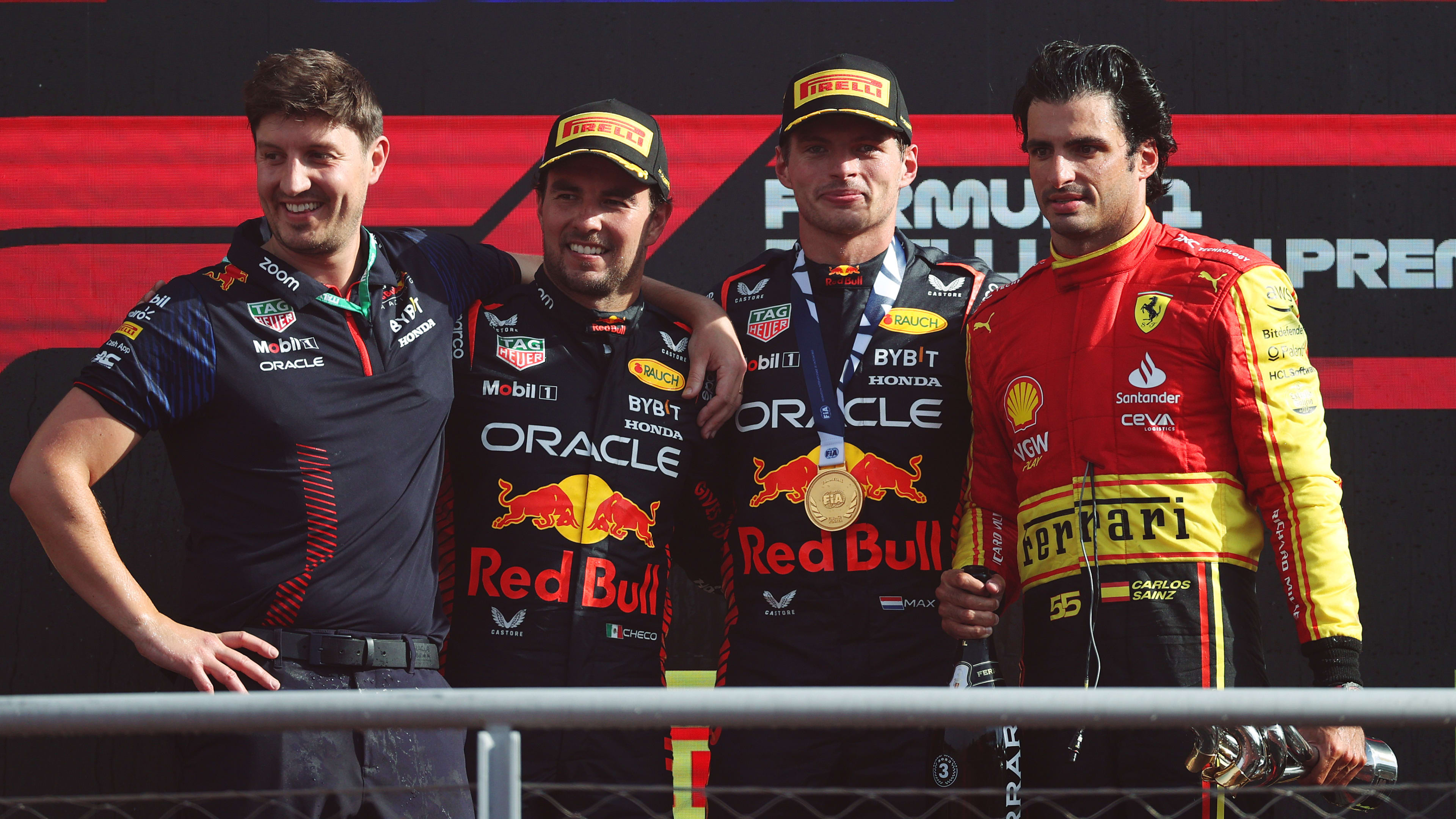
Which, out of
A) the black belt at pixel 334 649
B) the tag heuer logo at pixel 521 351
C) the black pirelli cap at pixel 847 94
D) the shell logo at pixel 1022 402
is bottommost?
the black belt at pixel 334 649

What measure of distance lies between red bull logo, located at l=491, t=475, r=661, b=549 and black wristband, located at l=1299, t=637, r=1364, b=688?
128 centimetres

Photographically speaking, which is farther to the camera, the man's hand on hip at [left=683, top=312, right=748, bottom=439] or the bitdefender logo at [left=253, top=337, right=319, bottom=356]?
the man's hand on hip at [left=683, top=312, right=748, bottom=439]

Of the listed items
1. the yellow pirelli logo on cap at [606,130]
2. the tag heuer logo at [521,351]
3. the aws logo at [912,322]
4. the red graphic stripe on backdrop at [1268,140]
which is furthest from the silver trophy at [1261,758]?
the red graphic stripe on backdrop at [1268,140]

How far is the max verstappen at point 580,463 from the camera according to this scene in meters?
2.29

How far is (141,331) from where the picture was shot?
2.07 meters

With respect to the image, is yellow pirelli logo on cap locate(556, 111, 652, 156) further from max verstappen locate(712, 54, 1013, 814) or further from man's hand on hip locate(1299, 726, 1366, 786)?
man's hand on hip locate(1299, 726, 1366, 786)

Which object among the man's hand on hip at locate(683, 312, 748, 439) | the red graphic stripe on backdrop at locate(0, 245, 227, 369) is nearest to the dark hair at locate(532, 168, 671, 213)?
the man's hand on hip at locate(683, 312, 748, 439)

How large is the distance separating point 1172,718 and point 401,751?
1397 mm

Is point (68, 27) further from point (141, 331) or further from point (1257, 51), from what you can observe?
point (1257, 51)

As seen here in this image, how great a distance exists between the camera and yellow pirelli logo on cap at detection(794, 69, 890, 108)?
248 centimetres

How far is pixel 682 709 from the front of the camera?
→ 1289mm

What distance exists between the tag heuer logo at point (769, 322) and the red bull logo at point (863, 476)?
0.96 ft

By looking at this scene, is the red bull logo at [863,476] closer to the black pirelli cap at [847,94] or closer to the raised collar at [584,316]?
the raised collar at [584,316]

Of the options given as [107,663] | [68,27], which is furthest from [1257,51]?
[107,663]
